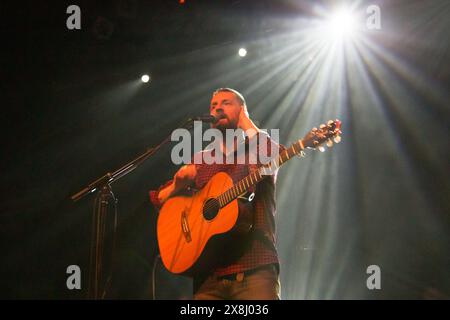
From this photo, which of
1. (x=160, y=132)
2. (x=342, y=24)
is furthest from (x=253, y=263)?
(x=342, y=24)

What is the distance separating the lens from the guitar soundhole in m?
2.77

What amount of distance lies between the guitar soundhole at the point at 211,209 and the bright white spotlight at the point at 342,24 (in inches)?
122

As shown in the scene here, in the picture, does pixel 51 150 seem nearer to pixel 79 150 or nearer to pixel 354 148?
pixel 79 150

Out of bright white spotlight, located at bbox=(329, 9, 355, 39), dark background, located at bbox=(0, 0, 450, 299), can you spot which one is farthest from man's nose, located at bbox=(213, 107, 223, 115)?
bright white spotlight, located at bbox=(329, 9, 355, 39)

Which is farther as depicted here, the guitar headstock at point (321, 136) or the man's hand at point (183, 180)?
the man's hand at point (183, 180)

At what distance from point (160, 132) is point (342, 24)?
2.48 meters

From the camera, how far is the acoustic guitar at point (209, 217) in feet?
8.54

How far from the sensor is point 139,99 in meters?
5.53

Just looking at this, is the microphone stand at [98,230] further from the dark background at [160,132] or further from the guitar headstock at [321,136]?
the dark background at [160,132]

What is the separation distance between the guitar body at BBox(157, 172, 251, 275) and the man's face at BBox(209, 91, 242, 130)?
0.37m

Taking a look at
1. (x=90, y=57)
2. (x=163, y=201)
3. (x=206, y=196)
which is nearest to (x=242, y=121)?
(x=206, y=196)

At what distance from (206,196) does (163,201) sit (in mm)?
492

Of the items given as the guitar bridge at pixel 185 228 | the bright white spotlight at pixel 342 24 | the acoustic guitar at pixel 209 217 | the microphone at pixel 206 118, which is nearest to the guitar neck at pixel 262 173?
the acoustic guitar at pixel 209 217

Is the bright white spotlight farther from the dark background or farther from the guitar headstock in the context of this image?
the guitar headstock
